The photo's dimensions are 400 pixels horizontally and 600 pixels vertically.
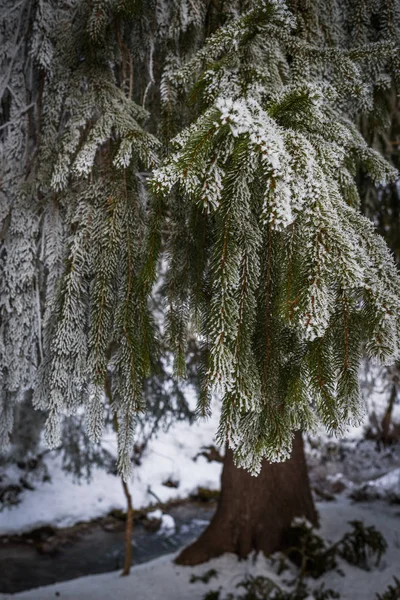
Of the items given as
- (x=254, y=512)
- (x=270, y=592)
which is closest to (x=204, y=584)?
(x=270, y=592)

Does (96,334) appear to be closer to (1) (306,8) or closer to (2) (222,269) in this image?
(2) (222,269)

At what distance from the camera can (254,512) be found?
3654 mm

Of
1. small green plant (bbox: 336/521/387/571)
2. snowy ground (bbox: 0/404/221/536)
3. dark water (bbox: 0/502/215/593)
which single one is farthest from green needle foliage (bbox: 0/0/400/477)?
snowy ground (bbox: 0/404/221/536)

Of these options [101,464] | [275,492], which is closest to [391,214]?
[275,492]

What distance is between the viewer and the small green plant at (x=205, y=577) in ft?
11.0

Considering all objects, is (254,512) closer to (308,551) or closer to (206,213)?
(308,551)

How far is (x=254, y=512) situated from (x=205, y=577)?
2.18 feet

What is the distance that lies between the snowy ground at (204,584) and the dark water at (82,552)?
4.17 feet

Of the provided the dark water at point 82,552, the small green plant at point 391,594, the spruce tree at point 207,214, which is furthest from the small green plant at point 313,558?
the dark water at point 82,552

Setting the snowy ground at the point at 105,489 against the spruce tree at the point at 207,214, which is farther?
the snowy ground at the point at 105,489

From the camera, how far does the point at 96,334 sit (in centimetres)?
147

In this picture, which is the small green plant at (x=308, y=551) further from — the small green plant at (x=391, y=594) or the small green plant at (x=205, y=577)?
the small green plant at (x=205, y=577)

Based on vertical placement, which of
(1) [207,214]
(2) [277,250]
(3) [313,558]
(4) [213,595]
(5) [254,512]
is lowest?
(4) [213,595]

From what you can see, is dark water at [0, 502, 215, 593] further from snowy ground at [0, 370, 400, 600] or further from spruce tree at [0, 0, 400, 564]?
spruce tree at [0, 0, 400, 564]
